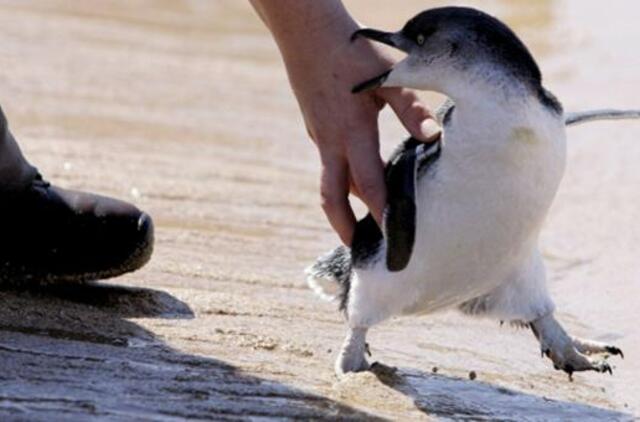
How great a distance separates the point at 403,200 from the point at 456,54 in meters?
0.31

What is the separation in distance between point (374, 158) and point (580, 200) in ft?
7.73

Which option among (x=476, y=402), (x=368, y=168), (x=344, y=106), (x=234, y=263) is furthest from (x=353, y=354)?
(x=234, y=263)

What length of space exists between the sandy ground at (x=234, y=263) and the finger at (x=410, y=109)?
0.53 m

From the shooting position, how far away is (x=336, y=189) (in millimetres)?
3561

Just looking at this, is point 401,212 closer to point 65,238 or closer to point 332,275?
point 332,275

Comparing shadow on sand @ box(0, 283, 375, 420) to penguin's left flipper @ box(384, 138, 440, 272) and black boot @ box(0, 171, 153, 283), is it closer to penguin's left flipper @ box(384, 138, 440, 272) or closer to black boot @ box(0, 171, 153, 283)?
black boot @ box(0, 171, 153, 283)

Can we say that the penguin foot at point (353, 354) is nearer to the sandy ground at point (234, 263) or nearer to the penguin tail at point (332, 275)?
the sandy ground at point (234, 263)

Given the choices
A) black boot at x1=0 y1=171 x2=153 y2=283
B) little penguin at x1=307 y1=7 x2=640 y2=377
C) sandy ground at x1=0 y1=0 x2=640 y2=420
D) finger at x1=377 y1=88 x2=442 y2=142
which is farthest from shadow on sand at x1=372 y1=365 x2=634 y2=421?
black boot at x1=0 y1=171 x2=153 y2=283

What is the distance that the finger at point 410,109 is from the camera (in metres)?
3.52

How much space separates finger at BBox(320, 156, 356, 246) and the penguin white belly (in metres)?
0.12

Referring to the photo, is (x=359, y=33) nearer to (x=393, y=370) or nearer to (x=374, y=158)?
(x=374, y=158)

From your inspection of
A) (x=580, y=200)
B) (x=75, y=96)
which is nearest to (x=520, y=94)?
(x=580, y=200)

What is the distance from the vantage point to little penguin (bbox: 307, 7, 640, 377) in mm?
3350

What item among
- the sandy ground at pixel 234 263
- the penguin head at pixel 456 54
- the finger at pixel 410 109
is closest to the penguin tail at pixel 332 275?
the sandy ground at pixel 234 263
